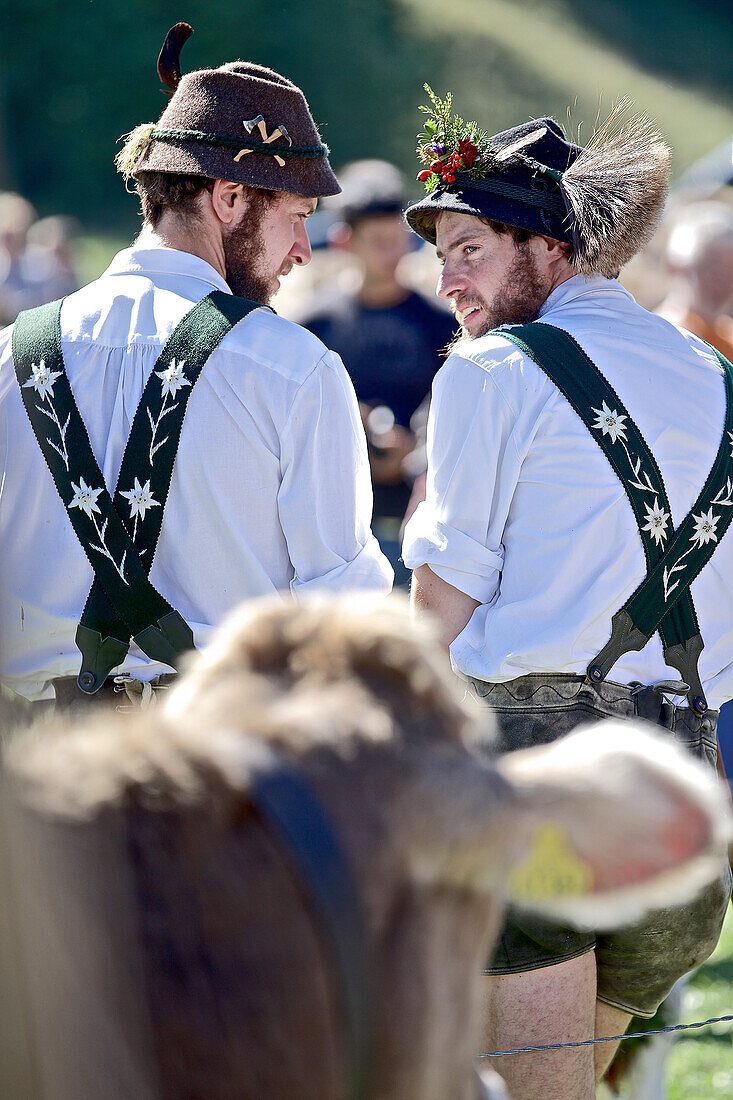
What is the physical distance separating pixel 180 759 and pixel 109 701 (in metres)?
1.52

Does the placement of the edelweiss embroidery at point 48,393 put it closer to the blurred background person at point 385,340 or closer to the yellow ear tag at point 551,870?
the yellow ear tag at point 551,870

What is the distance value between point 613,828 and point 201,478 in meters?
1.50

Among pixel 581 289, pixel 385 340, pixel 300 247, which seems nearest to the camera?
pixel 581 289

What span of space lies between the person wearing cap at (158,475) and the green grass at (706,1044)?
6.44ft

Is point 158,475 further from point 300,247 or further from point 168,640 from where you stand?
point 300,247

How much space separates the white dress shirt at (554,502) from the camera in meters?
2.08

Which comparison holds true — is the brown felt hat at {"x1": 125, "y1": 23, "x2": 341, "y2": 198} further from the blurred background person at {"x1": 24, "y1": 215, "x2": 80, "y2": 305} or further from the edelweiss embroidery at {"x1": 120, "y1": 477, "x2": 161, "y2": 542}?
the blurred background person at {"x1": 24, "y1": 215, "x2": 80, "y2": 305}

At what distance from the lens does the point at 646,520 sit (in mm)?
2100

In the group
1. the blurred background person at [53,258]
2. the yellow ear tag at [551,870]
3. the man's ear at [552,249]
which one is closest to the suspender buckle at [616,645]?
the man's ear at [552,249]

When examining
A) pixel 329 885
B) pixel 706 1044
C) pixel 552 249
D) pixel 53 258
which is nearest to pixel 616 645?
pixel 552 249

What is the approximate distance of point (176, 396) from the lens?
220cm

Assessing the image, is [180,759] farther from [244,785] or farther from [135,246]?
[135,246]

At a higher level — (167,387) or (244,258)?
Result: (244,258)

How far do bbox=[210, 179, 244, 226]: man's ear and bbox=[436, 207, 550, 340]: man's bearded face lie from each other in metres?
0.47
